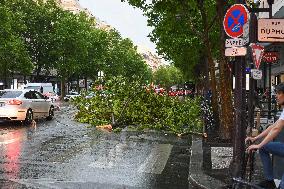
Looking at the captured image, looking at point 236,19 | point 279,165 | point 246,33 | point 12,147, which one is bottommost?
point 12,147

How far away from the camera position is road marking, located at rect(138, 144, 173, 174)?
10023mm

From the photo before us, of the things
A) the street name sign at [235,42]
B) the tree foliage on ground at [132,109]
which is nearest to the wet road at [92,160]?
the tree foliage on ground at [132,109]

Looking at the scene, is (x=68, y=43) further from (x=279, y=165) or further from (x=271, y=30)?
(x=279, y=165)

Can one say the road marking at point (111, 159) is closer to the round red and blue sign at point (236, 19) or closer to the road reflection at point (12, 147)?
the road reflection at point (12, 147)

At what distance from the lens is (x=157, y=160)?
11250 mm

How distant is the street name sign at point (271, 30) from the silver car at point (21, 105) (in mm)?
13911

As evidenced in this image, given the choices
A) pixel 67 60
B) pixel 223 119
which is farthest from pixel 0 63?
pixel 223 119

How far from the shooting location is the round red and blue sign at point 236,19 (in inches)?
315

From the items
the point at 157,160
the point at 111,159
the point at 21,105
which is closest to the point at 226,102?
the point at 157,160

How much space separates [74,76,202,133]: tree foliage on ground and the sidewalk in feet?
19.1

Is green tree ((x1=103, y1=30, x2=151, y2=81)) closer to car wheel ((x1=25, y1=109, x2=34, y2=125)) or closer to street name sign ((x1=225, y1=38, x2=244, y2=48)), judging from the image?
car wheel ((x1=25, y1=109, x2=34, y2=125))

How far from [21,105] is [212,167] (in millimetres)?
12381

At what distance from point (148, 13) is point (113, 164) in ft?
90.1

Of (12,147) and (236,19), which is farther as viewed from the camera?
(12,147)
